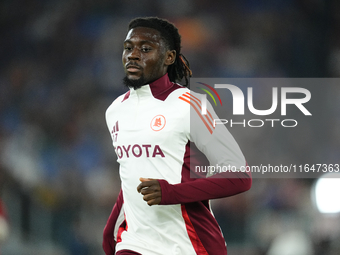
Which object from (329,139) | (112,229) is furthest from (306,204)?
(112,229)

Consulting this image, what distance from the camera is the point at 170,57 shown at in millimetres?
2082

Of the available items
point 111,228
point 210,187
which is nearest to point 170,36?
point 210,187

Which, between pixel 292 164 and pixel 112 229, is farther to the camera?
pixel 292 164

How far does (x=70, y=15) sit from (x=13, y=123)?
1.54 meters

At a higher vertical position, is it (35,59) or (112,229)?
(35,59)

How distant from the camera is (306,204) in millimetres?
4789

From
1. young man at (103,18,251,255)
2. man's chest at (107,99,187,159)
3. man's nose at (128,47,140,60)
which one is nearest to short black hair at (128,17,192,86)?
young man at (103,18,251,255)

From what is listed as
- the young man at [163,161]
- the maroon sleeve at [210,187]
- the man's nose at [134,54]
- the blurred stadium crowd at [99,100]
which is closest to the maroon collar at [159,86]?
the young man at [163,161]

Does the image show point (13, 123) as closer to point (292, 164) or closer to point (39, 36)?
point (39, 36)

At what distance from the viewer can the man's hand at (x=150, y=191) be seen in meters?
1.62

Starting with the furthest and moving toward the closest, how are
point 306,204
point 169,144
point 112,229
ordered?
1. point 306,204
2. point 112,229
3. point 169,144

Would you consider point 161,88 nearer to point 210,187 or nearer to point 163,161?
point 163,161

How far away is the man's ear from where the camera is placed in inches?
81.1

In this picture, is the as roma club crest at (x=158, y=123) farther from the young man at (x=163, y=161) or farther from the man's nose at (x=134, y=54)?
the man's nose at (x=134, y=54)
